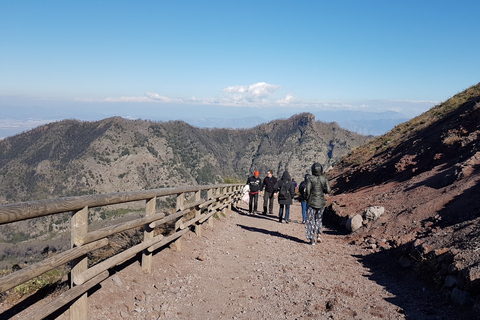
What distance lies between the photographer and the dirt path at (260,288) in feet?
15.7

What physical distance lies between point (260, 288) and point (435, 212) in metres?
5.29

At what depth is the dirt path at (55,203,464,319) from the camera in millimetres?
4797

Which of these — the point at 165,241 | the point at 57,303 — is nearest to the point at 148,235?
the point at 165,241

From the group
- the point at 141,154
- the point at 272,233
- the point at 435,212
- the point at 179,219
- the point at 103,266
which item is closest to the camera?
the point at 103,266

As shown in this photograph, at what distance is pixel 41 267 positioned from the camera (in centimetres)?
312

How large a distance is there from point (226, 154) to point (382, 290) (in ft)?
469

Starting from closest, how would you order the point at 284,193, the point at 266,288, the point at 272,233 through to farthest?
the point at 266,288 < the point at 272,233 < the point at 284,193

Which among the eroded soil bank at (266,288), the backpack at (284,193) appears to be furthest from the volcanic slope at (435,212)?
the backpack at (284,193)

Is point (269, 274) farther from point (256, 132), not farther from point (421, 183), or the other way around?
point (256, 132)

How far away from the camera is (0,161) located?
10219cm

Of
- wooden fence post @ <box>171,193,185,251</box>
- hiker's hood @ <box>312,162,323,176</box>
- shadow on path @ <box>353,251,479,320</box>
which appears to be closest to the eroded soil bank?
shadow on path @ <box>353,251,479,320</box>

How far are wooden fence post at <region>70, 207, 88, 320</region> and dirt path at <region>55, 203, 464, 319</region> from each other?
1.05ft

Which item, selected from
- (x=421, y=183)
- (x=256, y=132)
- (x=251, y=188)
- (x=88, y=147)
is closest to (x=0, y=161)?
(x=88, y=147)

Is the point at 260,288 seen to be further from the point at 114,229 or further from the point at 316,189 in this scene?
the point at 316,189
